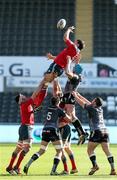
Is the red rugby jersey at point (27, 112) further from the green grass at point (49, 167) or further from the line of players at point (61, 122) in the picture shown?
the green grass at point (49, 167)

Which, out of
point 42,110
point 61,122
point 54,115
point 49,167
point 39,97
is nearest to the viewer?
point 54,115

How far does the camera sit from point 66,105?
15.4m

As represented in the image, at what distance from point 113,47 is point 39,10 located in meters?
4.23

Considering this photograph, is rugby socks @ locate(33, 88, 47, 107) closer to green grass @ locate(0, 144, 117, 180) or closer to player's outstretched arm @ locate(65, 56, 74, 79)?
player's outstretched arm @ locate(65, 56, 74, 79)

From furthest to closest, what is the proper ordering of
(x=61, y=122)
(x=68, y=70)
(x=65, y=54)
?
(x=61, y=122) < (x=65, y=54) < (x=68, y=70)

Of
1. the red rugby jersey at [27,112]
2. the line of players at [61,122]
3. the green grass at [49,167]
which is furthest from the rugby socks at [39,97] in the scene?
the green grass at [49,167]

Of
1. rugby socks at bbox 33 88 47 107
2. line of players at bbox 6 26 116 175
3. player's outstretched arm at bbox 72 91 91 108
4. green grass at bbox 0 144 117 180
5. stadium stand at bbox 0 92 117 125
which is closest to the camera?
green grass at bbox 0 144 117 180

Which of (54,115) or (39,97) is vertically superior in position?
(39,97)

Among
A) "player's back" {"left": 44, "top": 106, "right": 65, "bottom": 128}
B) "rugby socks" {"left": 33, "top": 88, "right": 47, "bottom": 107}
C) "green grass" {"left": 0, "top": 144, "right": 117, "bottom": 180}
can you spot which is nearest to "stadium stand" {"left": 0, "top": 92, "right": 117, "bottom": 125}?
"green grass" {"left": 0, "top": 144, "right": 117, "bottom": 180}

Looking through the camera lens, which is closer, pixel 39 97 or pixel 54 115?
pixel 54 115

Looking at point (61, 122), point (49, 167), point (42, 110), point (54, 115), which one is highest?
point (54, 115)

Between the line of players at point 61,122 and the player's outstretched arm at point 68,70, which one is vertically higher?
the player's outstretched arm at point 68,70

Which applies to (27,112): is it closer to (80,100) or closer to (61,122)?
(61,122)

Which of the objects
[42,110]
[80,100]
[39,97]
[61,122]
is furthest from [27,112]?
[42,110]
